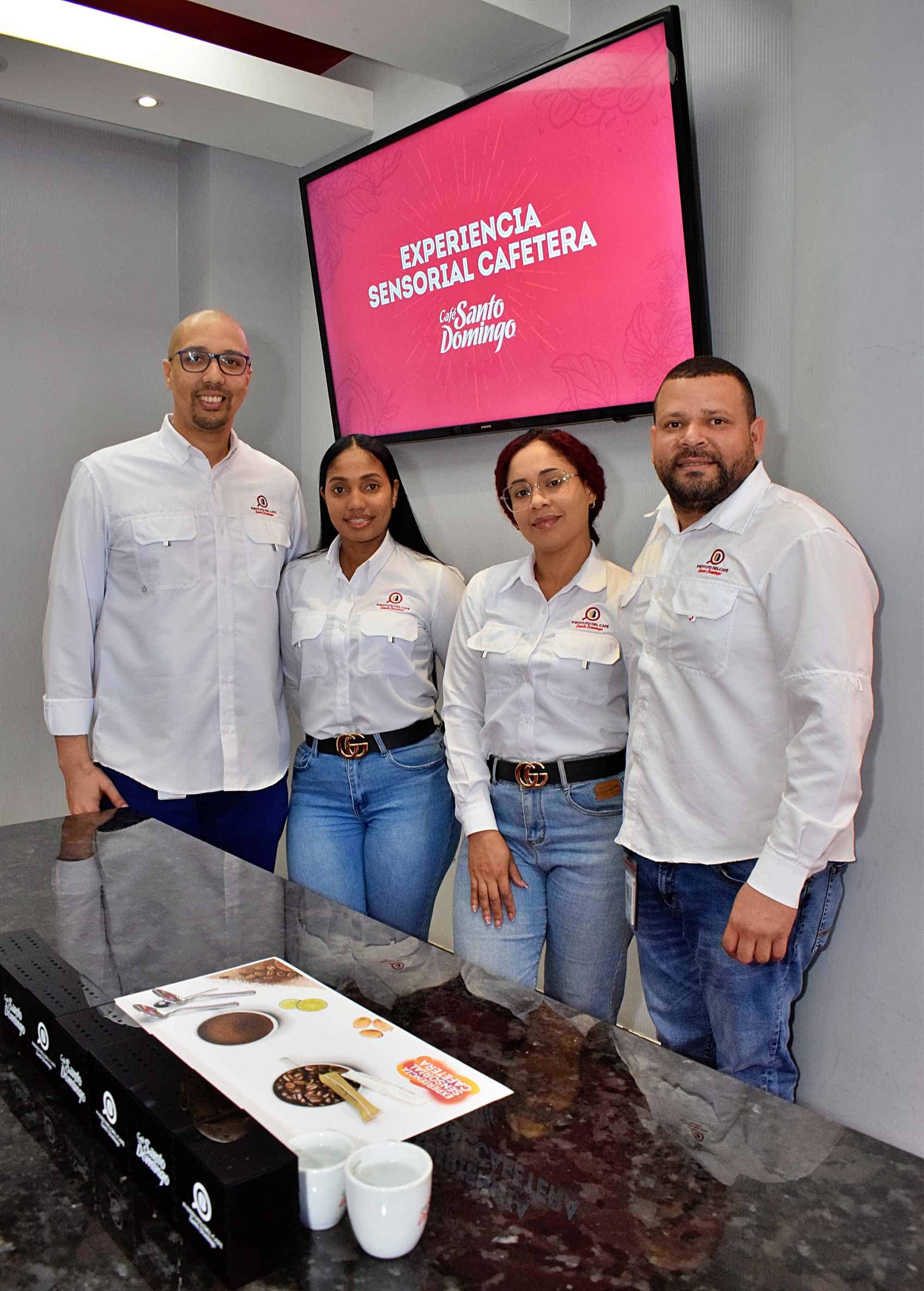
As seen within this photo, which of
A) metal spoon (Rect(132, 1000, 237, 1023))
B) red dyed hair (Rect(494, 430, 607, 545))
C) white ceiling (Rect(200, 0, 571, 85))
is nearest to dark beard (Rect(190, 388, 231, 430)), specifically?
red dyed hair (Rect(494, 430, 607, 545))

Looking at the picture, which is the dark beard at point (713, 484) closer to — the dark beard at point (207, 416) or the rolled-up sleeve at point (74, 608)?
the dark beard at point (207, 416)

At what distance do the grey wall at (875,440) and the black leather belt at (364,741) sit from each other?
1029mm

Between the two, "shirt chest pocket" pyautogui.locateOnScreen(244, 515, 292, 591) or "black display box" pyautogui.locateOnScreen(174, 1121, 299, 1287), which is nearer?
"black display box" pyautogui.locateOnScreen(174, 1121, 299, 1287)

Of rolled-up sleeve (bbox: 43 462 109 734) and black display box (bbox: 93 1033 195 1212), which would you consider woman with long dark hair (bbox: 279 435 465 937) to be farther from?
black display box (bbox: 93 1033 195 1212)

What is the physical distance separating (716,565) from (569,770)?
0.54 meters

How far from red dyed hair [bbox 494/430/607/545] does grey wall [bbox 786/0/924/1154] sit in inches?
18.7

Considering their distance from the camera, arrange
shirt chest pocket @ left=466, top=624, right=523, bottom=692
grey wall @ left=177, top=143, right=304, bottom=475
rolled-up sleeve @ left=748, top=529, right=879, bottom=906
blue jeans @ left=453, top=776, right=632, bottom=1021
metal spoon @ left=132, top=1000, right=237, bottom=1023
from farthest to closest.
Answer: grey wall @ left=177, top=143, right=304, bottom=475 → shirt chest pocket @ left=466, top=624, right=523, bottom=692 → blue jeans @ left=453, top=776, right=632, bottom=1021 → rolled-up sleeve @ left=748, top=529, right=879, bottom=906 → metal spoon @ left=132, top=1000, right=237, bottom=1023

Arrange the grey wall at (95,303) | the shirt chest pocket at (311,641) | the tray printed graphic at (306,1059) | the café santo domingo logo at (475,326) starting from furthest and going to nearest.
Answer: the grey wall at (95,303), the café santo domingo logo at (475,326), the shirt chest pocket at (311,641), the tray printed graphic at (306,1059)

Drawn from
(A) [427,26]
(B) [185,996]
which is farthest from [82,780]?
(A) [427,26]

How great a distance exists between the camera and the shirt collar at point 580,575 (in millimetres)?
2260

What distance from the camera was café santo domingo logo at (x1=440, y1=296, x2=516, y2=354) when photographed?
3029 mm

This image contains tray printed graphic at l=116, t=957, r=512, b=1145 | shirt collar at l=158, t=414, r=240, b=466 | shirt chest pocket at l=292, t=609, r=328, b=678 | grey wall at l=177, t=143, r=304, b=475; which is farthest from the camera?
grey wall at l=177, t=143, r=304, b=475

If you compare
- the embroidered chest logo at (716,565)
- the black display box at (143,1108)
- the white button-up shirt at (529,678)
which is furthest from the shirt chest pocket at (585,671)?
the black display box at (143,1108)

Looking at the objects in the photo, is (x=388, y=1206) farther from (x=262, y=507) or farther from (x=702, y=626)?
(x=262, y=507)
